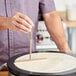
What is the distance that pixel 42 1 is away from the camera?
118cm

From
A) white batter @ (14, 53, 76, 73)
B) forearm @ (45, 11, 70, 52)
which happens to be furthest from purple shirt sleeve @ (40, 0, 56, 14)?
white batter @ (14, 53, 76, 73)

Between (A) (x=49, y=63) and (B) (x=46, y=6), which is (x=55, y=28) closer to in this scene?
(B) (x=46, y=6)

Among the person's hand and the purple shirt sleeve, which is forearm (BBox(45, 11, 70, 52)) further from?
the person's hand

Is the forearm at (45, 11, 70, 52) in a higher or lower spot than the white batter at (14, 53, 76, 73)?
higher

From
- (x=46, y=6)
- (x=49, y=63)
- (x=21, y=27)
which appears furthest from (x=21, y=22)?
(x=46, y=6)

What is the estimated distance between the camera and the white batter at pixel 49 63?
746 millimetres

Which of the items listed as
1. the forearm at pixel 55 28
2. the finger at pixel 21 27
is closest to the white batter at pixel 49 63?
the finger at pixel 21 27

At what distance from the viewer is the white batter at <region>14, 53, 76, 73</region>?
0.75 meters

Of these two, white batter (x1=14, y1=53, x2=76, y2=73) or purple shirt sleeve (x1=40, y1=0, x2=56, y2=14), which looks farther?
purple shirt sleeve (x1=40, y1=0, x2=56, y2=14)

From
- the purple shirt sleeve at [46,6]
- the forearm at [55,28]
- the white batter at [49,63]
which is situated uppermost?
the purple shirt sleeve at [46,6]

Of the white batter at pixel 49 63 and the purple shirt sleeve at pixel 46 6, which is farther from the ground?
the purple shirt sleeve at pixel 46 6

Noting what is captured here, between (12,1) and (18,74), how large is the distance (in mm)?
446

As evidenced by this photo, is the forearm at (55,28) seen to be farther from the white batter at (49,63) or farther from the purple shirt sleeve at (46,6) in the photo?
the white batter at (49,63)

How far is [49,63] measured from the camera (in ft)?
2.65
